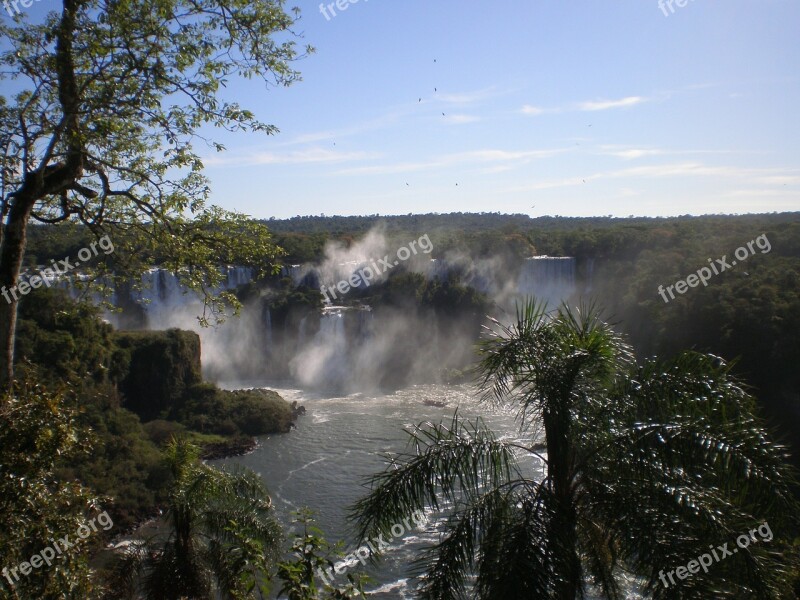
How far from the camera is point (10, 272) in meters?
4.70

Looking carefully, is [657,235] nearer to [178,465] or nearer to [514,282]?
[514,282]

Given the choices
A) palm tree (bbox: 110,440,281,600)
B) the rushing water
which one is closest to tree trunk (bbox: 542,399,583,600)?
palm tree (bbox: 110,440,281,600)

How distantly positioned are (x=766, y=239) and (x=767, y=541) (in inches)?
1113

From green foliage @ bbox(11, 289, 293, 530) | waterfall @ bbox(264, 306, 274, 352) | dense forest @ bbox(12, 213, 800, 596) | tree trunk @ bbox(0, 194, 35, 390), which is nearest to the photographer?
tree trunk @ bbox(0, 194, 35, 390)

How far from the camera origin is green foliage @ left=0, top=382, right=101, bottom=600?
3578 millimetres

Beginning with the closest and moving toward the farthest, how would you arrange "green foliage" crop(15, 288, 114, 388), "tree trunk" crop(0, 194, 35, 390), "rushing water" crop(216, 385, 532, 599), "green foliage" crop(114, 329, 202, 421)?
"tree trunk" crop(0, 194, 35, 390) → "rushing water" crop(216, 385, 532, 599) → "green foliage" crop(15, 288, 114, 388) → "green foliage" crop(114, 329, 202, 421)

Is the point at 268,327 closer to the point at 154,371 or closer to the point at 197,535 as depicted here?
the point at 154,371

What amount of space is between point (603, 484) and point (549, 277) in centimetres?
3581

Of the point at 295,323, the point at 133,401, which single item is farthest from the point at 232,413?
the point at 295,323

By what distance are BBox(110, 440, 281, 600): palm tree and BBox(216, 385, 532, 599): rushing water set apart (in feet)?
11.3

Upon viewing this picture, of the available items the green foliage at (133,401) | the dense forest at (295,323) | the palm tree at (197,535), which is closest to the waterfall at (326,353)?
the dense forest at (295,323)

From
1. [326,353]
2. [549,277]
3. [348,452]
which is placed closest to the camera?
[348,452]

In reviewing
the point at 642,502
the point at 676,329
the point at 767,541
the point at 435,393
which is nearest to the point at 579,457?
the point at 642,502

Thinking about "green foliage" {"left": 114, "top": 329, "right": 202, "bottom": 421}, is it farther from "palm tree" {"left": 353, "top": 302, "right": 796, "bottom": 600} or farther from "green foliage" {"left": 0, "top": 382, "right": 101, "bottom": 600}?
"palm tree" {"left": 353, "top": 302, "right": 796, "bottom": 600}
